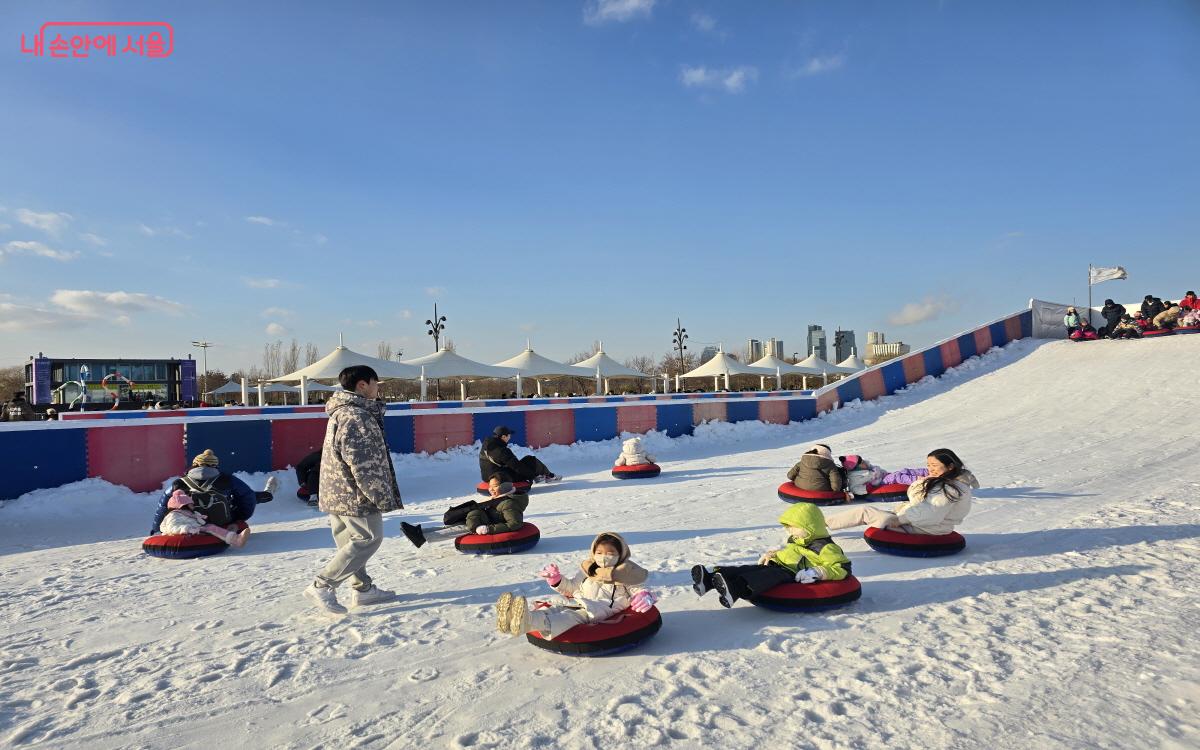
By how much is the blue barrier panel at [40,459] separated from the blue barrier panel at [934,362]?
18123 millimetres

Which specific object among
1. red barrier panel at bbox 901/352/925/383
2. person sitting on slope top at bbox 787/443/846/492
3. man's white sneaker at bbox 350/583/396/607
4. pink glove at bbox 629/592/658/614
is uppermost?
red barrier panel at bbox 901/352/925/383

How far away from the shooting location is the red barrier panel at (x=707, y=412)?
49.0ft

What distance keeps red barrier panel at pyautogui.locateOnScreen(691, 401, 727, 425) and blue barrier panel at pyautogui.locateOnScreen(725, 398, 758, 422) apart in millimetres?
119

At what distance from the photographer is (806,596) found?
4121 mm

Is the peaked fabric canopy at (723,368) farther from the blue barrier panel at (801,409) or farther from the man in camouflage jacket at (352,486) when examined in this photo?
the man in camouflage jacket at (352,486)

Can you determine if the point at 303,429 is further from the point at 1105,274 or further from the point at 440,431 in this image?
the point at 1105,274

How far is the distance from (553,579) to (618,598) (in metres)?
0.38

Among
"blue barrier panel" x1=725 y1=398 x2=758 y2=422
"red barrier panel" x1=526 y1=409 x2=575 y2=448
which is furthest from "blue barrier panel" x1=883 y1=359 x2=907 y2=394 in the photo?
"red barrier panel" x1=526 y1=409 x2=575 y2=448

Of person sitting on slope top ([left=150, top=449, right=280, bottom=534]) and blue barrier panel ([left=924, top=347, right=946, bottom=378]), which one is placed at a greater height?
blue barrier panel ([left=924, top=347, right=946, bottom=378])

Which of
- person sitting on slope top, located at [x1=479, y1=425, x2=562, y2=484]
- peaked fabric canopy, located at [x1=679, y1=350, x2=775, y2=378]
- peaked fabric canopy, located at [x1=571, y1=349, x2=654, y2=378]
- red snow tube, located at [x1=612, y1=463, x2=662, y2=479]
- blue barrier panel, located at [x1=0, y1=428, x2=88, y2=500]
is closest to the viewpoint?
blue barrier panel, located at [x1=0, y1=428, x2=88, y2=500]

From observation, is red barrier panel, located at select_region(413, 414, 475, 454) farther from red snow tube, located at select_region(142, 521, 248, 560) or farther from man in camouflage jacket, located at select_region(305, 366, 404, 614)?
man in camouflage jacket, located at select_region(305, 366, 404, 614)

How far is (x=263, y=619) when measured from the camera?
4.39 meters

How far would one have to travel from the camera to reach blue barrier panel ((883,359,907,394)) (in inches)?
690

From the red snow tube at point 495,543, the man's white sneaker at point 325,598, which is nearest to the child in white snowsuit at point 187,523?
the red snow tube at point 495,543
